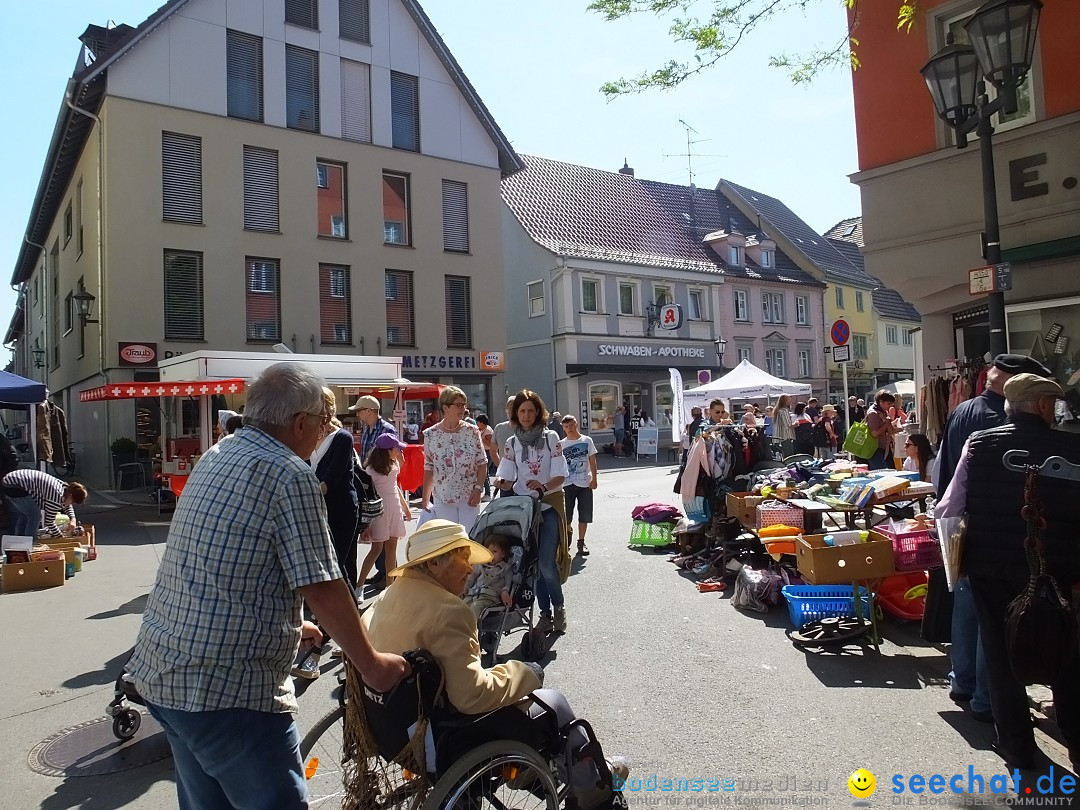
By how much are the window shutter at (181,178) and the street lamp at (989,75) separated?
61.9ft

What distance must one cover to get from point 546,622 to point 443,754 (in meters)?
3.33

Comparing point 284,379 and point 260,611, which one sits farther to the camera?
point 284,379

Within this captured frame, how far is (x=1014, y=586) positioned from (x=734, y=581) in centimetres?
423

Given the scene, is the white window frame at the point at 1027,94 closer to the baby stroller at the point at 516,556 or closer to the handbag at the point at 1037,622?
the handbag at the point at 1037,622

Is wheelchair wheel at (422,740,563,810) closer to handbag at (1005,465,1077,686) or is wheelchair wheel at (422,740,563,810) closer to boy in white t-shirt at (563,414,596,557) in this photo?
handbag at (1005,465,1077,686)

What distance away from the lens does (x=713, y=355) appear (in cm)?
3506

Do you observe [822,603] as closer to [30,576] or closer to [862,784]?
[862,784]

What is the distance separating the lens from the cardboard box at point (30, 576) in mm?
8500

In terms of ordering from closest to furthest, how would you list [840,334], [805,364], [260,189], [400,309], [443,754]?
[443,754] → [840,334] → [260,189] → [400,309] → [805,364]

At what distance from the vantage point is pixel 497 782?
9.32 feet

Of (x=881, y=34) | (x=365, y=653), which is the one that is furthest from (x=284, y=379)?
(x=881, y=34)

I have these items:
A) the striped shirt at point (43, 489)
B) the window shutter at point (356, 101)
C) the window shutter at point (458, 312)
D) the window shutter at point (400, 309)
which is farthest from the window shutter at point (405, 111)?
the striped shirt at point (43, 489)

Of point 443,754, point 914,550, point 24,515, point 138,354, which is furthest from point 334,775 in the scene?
point 138,354

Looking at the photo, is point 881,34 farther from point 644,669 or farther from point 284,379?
point 284,379
